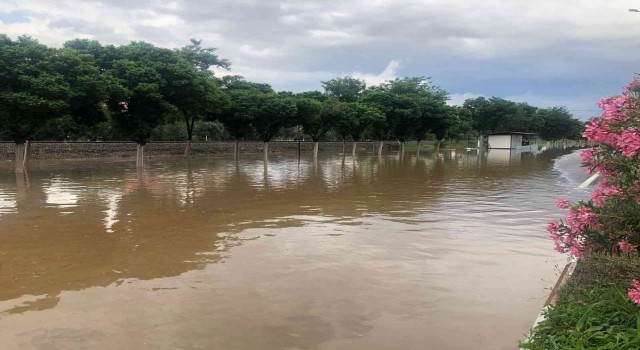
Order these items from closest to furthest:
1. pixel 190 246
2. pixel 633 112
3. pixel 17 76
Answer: pixel 633 112 < pixel 190 246 < pixel 17 76

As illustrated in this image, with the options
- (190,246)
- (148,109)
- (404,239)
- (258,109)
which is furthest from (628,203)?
(258,109)

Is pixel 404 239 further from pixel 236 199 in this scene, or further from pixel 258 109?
pixel 258 109

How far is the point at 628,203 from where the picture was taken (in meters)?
4.01

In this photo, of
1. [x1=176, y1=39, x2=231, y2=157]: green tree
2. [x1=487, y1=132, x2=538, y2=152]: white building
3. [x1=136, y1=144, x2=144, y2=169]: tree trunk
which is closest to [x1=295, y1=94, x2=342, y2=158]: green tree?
[x1=176, y1=39, x2=231, y2=157]: green tree

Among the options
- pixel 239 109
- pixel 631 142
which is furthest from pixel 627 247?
pixel 239 109

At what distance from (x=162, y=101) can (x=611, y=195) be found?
26.7m

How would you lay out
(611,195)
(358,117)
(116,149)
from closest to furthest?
(611,195) → (116,149) → (358,117)

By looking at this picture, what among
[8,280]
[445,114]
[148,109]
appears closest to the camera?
[8,280]

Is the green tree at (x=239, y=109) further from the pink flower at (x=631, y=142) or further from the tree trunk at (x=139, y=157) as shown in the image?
the pink flower at (x=631, y=142)

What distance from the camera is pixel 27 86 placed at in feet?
68.0

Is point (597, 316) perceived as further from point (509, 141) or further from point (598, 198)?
point (509, 141)

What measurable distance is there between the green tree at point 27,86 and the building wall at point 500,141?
64.0 meters

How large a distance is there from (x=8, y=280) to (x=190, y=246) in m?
2.90

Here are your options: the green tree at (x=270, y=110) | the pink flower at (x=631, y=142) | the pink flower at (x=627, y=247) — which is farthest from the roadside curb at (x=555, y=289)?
the green tree at (x=270, y=110)
